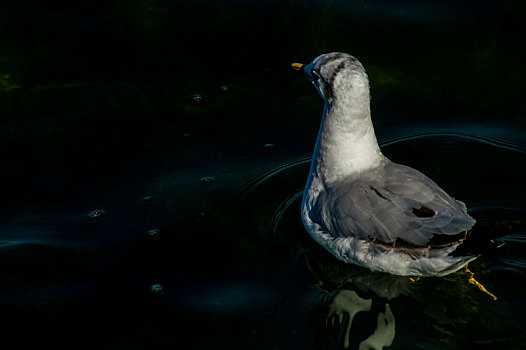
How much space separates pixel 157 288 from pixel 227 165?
1749 mm

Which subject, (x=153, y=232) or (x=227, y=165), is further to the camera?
(x=227, y=165)

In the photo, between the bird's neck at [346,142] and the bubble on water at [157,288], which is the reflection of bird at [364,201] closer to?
the bird's neck at [346,142]

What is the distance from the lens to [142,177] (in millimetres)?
6953

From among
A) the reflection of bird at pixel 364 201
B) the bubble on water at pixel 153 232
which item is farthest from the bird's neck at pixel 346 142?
the bubble on water at pixel 153 232

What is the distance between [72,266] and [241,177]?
6.01 ft

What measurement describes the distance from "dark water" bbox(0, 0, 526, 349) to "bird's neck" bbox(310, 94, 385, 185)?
26.4 inches

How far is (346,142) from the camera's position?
235 inches

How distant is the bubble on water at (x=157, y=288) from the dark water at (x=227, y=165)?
0.03 meters

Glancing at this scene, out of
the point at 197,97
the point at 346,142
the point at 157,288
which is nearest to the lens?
the point at 157,288

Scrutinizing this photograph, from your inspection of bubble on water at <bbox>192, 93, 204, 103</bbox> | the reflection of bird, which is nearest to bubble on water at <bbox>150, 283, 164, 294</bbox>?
the reflection of bird

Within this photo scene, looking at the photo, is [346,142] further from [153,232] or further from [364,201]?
[153,232]

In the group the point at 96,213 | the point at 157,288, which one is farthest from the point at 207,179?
the point at 157,288

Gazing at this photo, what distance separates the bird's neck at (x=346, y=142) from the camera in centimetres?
586

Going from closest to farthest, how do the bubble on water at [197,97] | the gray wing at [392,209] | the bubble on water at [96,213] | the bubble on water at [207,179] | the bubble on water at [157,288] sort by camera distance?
the gray wing at [392,209] < the bubble on water at [157,288] < the bubble on water at [96,213] < the bubble on water at [207,179] < the bubble on water at [197,97]
